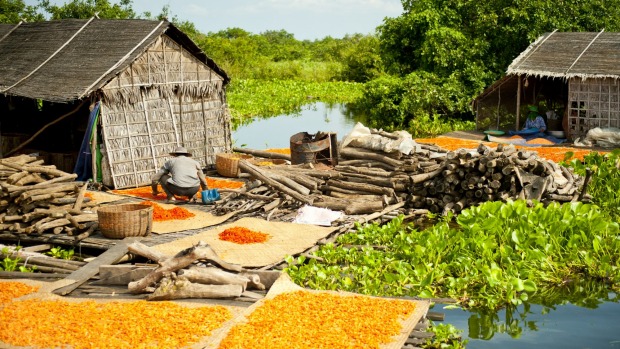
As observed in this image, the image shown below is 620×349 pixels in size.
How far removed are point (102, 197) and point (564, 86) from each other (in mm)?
15943

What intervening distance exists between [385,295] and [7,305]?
14.2ft

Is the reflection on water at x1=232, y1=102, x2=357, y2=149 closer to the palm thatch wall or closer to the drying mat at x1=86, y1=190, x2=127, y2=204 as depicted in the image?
the palm thatch wall

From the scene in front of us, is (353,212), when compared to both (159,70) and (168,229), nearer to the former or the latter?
(168,229)

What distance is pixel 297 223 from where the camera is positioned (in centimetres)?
1288

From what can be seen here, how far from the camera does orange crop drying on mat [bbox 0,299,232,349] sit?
24.8 ft

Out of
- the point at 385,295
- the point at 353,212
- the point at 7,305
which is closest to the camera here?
the point at 7,305

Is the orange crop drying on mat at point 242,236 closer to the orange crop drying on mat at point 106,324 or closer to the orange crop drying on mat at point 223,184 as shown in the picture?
the orange crop drying on mat at point 106,324

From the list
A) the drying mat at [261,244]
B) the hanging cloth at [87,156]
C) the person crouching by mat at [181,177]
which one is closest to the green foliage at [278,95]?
the hanging cloth at [87,156]

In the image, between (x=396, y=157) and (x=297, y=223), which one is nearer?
(x=297, y=223)

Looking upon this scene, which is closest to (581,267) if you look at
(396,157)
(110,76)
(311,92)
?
(396,157)

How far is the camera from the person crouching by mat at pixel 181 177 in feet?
46.5

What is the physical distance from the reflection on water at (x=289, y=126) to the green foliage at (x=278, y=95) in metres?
0.74

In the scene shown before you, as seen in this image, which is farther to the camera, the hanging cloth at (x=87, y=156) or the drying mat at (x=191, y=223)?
the hanging cloth at (x=87, y=156)

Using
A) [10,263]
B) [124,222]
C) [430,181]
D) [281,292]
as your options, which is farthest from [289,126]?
[281,292]
